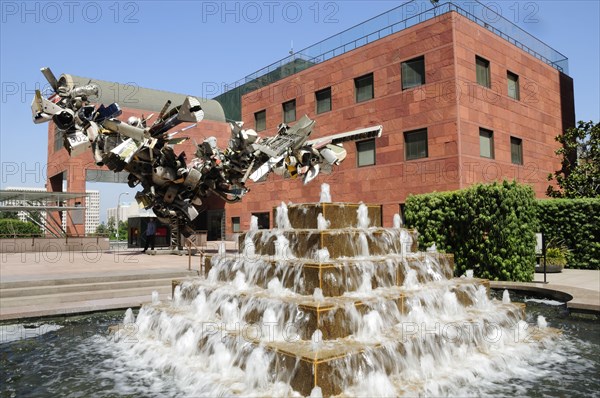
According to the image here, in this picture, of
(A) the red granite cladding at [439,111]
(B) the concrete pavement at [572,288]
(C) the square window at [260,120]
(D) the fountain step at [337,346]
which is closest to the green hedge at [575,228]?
(B) the concrete pavement at [572,288]

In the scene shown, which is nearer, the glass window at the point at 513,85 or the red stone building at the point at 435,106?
the red stone building at the point at 435,106

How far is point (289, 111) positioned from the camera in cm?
3072

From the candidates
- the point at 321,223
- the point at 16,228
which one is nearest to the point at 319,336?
the point at 321,223

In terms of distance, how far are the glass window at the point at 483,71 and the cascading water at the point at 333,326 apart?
55.7ft

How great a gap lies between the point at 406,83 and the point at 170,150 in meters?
13.2

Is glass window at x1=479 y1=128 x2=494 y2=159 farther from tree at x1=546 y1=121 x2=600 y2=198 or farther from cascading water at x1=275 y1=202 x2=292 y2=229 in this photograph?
cascading water at x1=275 y1=202 x2=292 y2=229

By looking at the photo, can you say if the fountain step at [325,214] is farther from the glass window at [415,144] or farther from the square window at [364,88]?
the square window at [364,88]

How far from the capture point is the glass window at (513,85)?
2477 centimetres

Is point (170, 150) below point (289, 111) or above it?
below

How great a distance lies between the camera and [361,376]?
548 centimetres

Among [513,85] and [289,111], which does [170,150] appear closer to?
[289,111]

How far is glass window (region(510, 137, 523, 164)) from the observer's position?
968 inches

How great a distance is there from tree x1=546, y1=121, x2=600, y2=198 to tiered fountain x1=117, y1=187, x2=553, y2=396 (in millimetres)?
20802

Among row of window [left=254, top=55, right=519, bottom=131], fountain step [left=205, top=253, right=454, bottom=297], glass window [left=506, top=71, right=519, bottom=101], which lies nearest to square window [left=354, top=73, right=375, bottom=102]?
row of window [left=254, top=55, right=519, bottom=131]
